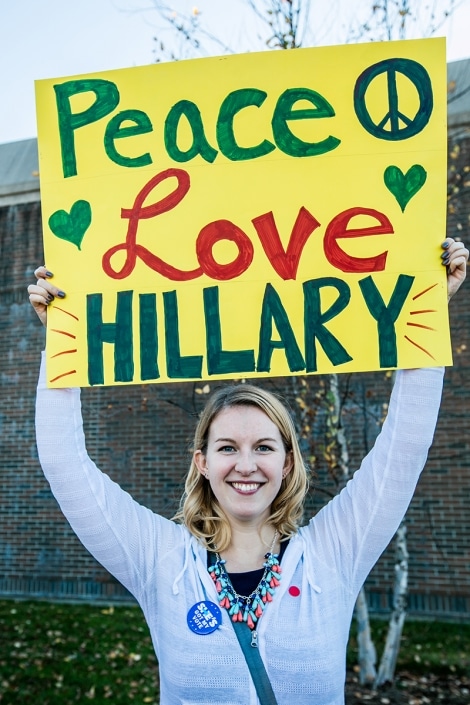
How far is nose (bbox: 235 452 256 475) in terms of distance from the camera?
68.5 inches

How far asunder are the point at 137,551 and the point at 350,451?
500 cm

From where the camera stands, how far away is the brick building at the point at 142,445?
6234mm

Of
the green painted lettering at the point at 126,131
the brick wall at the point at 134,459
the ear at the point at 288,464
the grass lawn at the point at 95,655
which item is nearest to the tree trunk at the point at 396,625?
the grass lawn at the point at 95,655

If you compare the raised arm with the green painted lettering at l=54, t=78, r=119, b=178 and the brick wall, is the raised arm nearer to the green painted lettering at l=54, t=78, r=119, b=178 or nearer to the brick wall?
the green painted lettering at l=54, t=78, r=119, b=178

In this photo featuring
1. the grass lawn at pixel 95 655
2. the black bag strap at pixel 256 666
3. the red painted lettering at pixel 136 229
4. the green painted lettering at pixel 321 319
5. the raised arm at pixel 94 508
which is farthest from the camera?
the grass lawn at pixel 95 655

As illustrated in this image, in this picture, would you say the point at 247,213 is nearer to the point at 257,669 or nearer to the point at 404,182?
the point at 404,182

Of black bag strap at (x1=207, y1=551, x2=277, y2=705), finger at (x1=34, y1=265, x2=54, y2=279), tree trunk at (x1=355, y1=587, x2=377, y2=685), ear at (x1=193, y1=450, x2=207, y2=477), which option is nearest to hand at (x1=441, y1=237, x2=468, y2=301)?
ear at (x1=193, y1=450, x2=207, y2=477)

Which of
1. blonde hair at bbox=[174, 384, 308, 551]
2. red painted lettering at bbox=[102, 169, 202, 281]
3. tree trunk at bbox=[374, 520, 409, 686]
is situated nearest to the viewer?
blonde hair at bbox=[174, 384, 308, 551]

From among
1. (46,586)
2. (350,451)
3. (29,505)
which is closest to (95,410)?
(29,505)

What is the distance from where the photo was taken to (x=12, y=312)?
8117 millimetres

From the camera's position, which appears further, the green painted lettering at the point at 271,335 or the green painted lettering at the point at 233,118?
the green painted lettering at the point at 233,118

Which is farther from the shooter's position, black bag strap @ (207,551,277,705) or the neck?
the neck

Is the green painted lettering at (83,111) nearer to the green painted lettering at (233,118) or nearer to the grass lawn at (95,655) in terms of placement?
the green painted lettering at (233,118)

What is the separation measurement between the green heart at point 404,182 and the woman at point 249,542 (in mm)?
216
